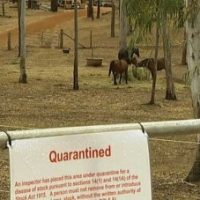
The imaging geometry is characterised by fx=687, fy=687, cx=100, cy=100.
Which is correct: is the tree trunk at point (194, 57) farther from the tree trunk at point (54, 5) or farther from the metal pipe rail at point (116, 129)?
the tree trunk at point (54, 5)

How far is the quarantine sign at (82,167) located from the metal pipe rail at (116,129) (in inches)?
1.5

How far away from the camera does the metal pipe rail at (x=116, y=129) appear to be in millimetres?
3350

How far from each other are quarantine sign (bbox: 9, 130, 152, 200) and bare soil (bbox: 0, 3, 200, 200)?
336 centimetres

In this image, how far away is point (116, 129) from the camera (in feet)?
11.9

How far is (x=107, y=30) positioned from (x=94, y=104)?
39.7 m

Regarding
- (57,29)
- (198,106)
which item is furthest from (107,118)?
(57,29)

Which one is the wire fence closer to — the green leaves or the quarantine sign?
the green leaves

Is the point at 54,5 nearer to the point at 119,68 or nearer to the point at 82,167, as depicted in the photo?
the point at 119,68

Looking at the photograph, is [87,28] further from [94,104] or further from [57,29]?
[94,104]

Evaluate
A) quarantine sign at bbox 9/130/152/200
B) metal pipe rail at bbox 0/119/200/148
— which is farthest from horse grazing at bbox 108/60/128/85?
quarantine sign at bbox 9/130/152/200

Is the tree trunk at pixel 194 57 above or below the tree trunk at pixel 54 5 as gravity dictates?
above

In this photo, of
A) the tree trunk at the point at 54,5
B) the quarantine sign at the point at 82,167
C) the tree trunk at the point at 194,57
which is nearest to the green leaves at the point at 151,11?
the tree trunk at the point at 194,57

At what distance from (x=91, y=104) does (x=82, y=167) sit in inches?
892

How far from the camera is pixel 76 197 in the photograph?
339 centimetres
